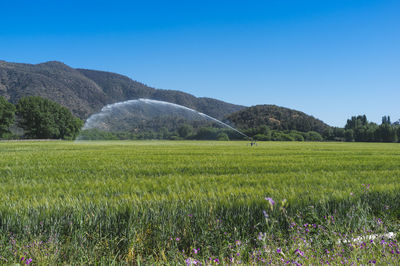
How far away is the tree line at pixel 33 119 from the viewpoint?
64.6 m

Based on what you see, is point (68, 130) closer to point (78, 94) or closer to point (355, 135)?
point (355, 135)

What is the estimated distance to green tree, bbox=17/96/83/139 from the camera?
7044 centimetres

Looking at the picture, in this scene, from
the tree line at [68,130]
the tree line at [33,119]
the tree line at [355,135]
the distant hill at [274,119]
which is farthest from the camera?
the distant hill at [274,119]

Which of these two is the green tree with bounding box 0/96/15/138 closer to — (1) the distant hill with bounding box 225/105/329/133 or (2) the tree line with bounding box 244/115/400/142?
(1) the distant hill with bounding box 225/105/329/133

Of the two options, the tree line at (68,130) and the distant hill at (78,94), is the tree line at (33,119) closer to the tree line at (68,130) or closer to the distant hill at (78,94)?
the tree line at (68,130)

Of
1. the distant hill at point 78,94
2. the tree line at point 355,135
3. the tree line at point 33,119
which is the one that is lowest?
the tree line at point 355,135

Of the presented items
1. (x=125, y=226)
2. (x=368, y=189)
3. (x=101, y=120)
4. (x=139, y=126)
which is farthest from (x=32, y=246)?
(x=101, y=120)

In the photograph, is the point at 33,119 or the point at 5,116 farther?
the point at 33,119

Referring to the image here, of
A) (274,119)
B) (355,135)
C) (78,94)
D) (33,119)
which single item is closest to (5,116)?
(33,119)

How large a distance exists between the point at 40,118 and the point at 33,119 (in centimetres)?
175

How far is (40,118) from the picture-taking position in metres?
71.2

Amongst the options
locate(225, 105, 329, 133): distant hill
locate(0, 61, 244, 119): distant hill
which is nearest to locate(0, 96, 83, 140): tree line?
locate(225, 105, 329, 133): distant hill

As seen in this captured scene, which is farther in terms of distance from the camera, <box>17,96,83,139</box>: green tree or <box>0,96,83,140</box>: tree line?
<box>17,96,83,139</box>: green tree

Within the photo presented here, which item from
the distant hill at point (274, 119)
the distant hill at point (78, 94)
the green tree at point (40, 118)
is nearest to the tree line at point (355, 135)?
the distant hill at point (274, 119)
